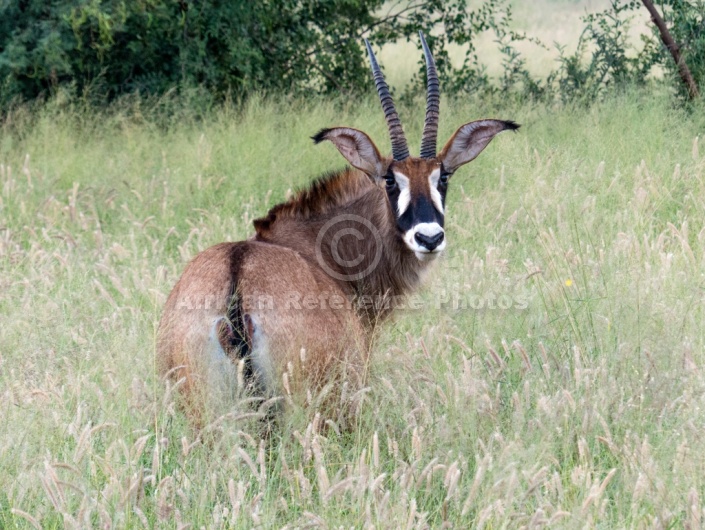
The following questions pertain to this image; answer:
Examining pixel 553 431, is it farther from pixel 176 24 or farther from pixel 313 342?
pixel 176 24

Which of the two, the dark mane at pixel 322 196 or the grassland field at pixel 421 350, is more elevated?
the dark mane at pixel 322 196

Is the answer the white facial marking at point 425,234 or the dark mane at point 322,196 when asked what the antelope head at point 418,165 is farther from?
the dark mane at point 322,196

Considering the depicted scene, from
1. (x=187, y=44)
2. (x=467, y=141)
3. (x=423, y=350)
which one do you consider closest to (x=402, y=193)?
(x=467, y=141)

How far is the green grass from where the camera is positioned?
3625 millimetres

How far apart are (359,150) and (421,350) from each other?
126 centimetres

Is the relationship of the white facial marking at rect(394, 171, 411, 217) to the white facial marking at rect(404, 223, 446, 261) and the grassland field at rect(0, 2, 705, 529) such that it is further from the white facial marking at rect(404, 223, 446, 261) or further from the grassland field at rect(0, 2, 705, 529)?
the grassland field at rect(0, 2, 705, 529)

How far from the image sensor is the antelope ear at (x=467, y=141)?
5.79 meters

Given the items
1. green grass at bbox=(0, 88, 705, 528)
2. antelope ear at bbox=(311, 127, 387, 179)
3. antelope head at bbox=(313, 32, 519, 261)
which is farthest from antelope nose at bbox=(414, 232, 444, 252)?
antelope ear at bbox=(311, 127, 387, 179)

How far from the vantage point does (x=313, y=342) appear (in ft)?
14.2

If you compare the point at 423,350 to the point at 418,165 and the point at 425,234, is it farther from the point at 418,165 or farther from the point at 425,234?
the point at 418,165

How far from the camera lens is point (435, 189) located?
5.45 meters

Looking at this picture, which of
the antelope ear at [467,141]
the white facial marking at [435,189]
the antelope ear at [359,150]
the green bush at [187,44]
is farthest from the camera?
the green bush at [187,44]

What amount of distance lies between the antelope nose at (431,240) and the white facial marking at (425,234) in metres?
0.01

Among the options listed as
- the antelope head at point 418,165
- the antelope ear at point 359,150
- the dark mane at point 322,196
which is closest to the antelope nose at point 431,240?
the antelope head at point 418,165
